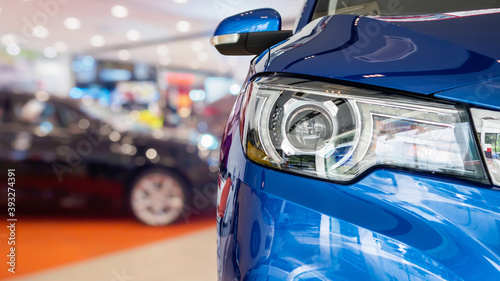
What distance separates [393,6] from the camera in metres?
1.44

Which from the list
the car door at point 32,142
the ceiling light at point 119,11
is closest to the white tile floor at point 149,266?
the car door at point 32,142

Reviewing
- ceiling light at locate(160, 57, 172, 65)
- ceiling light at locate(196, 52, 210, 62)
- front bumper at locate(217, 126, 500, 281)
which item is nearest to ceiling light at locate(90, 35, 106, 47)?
Answer: ceiling light at locate(160, 57, 172, 65)

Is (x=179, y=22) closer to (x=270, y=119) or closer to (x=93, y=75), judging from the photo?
(x=93, y=75)

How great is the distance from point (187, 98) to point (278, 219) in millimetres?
8426

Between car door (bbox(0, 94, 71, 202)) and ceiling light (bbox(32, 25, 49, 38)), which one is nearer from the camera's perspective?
car door (bbox(0, 94, 71, 202))

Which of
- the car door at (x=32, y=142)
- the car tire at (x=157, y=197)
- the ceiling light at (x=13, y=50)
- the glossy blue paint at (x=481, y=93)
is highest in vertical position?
the ceiling light at (x=13, y=50)

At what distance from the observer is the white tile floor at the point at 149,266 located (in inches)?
99.7

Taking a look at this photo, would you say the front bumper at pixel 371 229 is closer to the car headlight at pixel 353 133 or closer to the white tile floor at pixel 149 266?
the car headlight at pixel 353 133

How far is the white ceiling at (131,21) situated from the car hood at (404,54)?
3.67 metres

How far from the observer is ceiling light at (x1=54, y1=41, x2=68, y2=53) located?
7352mm

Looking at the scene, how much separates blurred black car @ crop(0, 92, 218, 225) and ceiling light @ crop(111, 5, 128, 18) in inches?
101

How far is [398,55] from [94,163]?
3.48 metres

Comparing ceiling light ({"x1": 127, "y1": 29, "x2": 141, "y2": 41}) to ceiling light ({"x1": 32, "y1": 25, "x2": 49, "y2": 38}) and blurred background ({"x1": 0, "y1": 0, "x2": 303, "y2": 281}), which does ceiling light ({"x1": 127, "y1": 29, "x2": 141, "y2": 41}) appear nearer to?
blurred background ({"x1": 0, "y1": 0, "x2": 303, "y2": 281})

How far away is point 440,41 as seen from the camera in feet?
2.33
